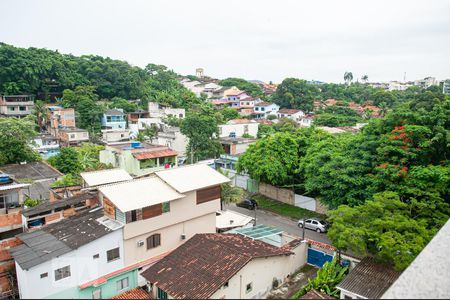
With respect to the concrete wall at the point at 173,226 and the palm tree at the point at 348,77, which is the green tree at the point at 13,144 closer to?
the concrete wall at the point at 173,226

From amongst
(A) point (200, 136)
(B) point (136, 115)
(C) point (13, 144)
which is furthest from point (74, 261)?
(B) point (136, 115)

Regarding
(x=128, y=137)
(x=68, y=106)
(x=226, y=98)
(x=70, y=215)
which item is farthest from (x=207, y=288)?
(x=226, y=98)

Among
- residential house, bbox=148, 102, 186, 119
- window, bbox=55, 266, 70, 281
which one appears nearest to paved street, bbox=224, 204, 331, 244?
window, bbox=55, 266, 70, 281

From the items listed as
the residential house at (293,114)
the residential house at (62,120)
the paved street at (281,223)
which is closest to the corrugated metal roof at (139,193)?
the paved street at (281,223)

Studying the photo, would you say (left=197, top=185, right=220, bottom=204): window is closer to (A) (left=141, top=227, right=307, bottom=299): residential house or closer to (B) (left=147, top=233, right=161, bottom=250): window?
(A) (left=141, top=227, right=307, bottom=299): residential house

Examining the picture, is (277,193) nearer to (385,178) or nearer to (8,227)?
(385,178)

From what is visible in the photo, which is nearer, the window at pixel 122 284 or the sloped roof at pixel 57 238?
the sloped roof at pixel 57 238
